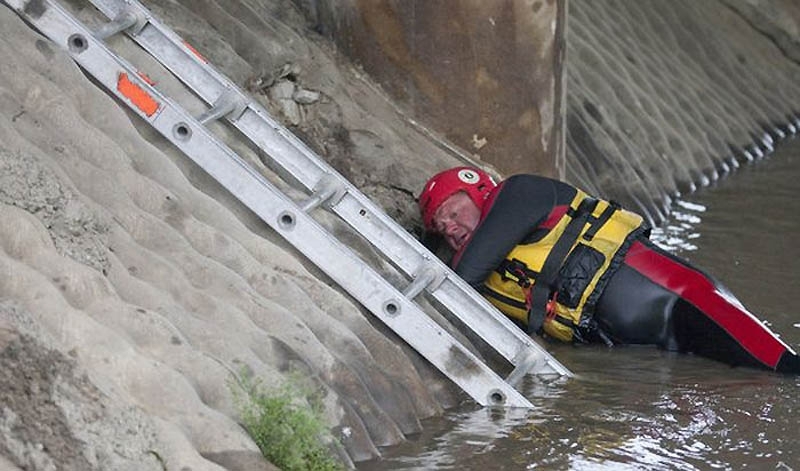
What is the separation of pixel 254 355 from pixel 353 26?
3206mm

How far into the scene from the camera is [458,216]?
772cm

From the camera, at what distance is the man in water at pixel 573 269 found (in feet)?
24.7

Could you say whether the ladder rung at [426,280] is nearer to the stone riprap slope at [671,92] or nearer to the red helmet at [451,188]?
the red helmet at [451,188]

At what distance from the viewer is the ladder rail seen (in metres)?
6.97

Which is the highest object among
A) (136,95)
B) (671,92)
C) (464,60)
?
(671,92)

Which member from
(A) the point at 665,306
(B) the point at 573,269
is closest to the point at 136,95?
(B) the point at 573,269

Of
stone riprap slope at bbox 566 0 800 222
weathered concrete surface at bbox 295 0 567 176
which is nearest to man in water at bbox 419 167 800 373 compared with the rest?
weathered concrete surface at bbox 295 0 567 176

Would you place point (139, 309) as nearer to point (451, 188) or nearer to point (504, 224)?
point (504, 224)

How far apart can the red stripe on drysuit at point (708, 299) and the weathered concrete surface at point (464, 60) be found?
113 cm

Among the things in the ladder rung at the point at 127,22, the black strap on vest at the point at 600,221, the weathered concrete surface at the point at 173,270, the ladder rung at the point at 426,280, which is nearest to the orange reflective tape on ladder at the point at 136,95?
the weathered concrete surface at the point at 173,270

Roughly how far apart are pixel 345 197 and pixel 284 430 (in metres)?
1.95

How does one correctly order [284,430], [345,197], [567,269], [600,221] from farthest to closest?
1. [600,221]
2. [567,269]
3. [345,197]
4. [284,430]

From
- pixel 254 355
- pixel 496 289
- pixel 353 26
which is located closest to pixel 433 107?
pixel 353 26

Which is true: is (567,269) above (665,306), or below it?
below
